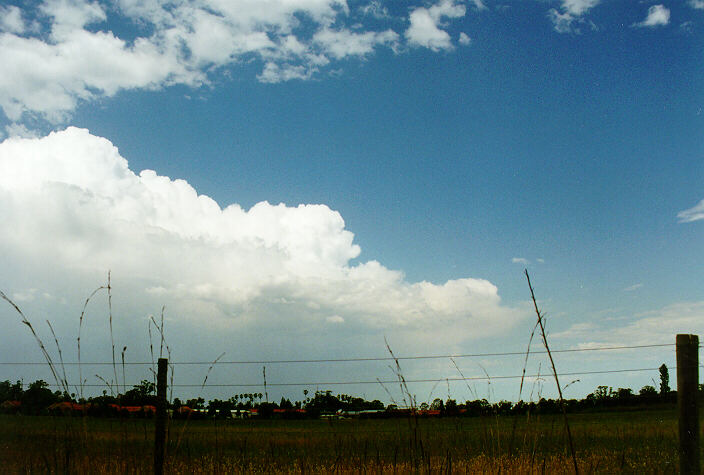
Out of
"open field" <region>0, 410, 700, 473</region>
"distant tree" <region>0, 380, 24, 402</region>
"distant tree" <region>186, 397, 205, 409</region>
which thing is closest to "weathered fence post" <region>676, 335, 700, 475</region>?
"open field" <region>0, 410, 700, 473</region>

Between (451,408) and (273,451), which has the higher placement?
(451,408)

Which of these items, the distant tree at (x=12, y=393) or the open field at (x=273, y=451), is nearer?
the open field at (x=273, y=451)

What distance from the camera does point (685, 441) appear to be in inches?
231

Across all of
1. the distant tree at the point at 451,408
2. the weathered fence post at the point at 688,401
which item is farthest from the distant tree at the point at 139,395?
the weathered fence post at the point at 688,401

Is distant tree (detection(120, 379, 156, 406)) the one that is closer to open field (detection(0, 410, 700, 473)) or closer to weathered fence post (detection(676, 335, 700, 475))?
open field (detection(0, 410, 700, 473))

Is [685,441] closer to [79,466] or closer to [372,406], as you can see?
[372,406]

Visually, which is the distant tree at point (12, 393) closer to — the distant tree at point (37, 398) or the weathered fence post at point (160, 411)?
the distant tree at point (37, 398)

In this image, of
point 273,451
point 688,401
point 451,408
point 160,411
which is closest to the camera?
point 688,401

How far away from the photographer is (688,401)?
5.93 metres

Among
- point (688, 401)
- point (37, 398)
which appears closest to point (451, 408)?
point (688, 401)

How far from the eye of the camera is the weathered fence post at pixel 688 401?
585cm

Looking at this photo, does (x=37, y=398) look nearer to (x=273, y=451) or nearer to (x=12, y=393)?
(x=12, y=393)

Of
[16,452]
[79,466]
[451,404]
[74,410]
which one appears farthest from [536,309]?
[16,452]

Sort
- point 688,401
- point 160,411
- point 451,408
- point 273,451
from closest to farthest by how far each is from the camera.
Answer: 1. point 688,401
2. point 160,411
3. point 451,408
4. point 273,451
